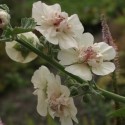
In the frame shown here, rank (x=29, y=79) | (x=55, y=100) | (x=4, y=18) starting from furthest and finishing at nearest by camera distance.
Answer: (x=29, y=79), (x=55, y=100), (x=4, y=18)

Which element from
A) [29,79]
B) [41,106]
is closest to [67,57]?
[41,106]

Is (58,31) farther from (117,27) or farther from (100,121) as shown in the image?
(117,27)

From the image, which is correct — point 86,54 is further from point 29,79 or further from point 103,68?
point 29,79

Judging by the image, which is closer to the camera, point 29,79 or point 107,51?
point 107,51

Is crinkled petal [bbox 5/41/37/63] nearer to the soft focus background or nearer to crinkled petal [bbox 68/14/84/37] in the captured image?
crinkled petal [bbox 68/14/84/37]

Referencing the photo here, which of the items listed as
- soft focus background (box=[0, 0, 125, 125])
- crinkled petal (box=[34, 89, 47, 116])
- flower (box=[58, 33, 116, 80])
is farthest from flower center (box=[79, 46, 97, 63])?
soft focus background (box=[0, 0, 125, 125])
